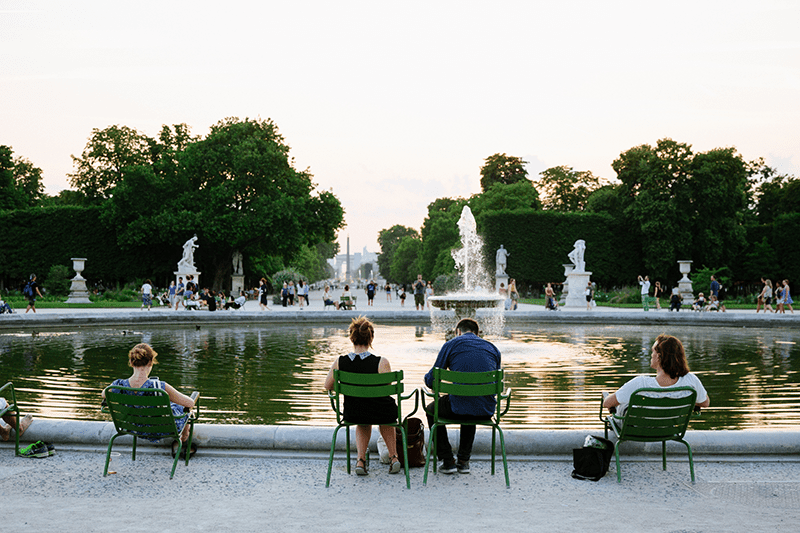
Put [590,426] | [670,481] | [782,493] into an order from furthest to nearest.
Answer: [590,426], [670,481], [782,493]

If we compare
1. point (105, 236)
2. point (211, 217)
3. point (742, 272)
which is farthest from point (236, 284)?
point (742, 272)

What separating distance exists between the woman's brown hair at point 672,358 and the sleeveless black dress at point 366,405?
2.14 meters

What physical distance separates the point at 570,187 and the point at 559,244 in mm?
18202

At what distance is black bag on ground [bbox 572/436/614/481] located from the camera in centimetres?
498

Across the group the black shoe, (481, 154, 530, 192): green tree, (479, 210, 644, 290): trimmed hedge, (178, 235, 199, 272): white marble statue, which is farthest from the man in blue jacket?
(481, 154, 530, 192): green tree

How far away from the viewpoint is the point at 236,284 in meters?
41.2

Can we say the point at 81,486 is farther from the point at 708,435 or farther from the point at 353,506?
the point at 708,435

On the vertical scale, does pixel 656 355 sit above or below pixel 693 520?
above

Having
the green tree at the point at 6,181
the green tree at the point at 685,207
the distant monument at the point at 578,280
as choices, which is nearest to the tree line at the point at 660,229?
the green tree at the point at 685,207

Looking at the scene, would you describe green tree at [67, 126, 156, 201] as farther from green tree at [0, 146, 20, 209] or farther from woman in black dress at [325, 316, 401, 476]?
woman in black dress at [325, 316, 401, 476]

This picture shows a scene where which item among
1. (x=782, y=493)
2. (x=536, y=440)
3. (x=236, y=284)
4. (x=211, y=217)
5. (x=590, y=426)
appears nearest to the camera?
(x=782, y=493)

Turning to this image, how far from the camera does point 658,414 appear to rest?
4980mm

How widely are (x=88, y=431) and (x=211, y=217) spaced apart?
32.4 metres

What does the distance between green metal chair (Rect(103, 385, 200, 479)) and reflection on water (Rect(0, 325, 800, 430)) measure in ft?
7.27
